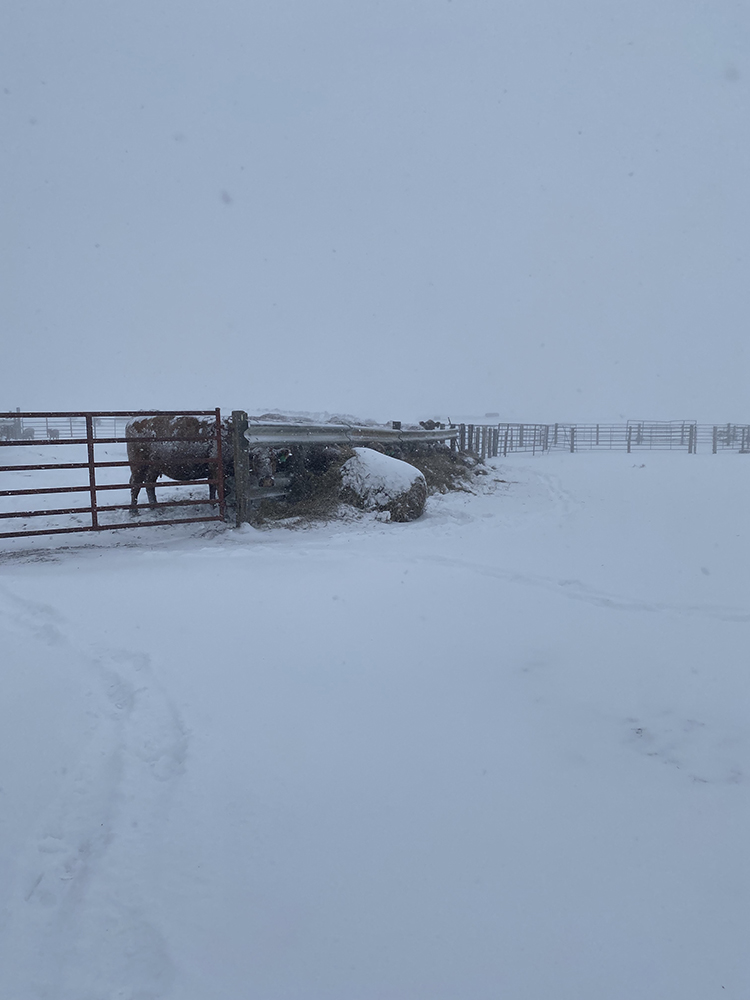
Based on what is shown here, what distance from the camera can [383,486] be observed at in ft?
26.6

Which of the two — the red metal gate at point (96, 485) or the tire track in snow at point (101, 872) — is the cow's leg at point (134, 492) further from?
the tire track in snow at point (101, 872)

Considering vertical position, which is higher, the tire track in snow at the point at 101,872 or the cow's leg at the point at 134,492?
the cow's leg at the point at 134,492

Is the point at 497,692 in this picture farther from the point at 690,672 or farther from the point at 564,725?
the point at 690,672

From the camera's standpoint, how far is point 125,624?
13.0 feet

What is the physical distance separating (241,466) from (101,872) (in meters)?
5.69

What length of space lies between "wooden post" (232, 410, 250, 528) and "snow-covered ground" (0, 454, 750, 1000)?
256 cm

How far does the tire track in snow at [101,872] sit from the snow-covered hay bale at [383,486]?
17.3 feet

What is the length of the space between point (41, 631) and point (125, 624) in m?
0.50

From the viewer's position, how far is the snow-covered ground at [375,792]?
1.60 meters

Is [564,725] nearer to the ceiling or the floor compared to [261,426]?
nearer to the floor

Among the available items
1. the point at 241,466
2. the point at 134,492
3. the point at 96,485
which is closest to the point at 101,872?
the point at 241,466

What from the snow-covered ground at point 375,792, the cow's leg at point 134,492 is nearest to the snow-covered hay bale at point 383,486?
the cow's leg at point 134,492

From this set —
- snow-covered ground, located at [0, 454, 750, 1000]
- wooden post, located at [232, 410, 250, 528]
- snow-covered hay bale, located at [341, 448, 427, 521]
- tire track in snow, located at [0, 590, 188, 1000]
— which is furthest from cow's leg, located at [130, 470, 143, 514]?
tire track in snow, located at [0, 590, 188, 1000]

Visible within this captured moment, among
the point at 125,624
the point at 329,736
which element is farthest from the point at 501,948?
the point at 125,624
